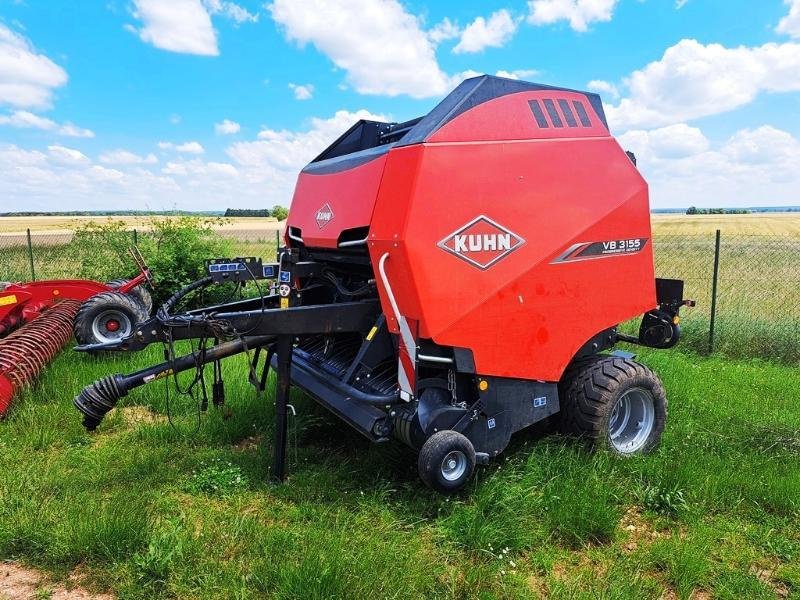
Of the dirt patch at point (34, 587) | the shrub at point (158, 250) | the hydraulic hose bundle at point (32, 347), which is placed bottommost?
the dirt patch at point (34, 587)

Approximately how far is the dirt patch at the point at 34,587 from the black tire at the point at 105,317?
3.81 metres

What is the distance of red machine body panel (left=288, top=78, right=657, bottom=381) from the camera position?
3273mm

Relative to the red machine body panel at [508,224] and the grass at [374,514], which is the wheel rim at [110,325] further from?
the red machine body panel at [508,224]

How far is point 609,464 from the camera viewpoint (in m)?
3.90

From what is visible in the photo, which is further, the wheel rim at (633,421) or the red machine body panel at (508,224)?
the wheel rim at (633,421)

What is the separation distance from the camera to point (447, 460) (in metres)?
3.19

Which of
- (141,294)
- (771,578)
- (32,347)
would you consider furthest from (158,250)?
(771,578)

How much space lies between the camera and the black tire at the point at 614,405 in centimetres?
390

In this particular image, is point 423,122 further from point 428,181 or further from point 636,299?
point 636,299

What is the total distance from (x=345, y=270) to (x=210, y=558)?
210 cm

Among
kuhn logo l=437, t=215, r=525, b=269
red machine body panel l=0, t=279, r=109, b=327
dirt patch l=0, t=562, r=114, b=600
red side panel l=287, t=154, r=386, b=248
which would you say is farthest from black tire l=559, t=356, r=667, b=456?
red machine body panel l=0, t=279, r=109, b=327

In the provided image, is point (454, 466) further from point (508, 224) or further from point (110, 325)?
point (110, 325)

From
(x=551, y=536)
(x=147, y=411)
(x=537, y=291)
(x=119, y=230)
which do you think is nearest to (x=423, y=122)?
(x=537, y=291)

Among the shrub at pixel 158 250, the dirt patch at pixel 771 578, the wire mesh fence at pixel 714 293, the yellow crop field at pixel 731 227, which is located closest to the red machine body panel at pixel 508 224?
the dirt patch at pixel 771 578
